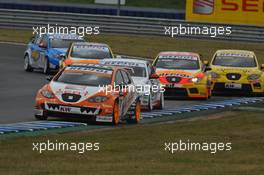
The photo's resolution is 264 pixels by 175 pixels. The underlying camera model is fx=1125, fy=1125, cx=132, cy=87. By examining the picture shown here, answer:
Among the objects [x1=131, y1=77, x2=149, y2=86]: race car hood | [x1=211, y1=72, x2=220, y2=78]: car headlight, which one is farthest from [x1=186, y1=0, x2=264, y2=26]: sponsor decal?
[x1=131, y1=77, x2=149, y2=86]: race car hood

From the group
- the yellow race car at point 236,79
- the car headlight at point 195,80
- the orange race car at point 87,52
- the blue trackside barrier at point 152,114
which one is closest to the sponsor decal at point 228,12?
the orange race car at point 87,52

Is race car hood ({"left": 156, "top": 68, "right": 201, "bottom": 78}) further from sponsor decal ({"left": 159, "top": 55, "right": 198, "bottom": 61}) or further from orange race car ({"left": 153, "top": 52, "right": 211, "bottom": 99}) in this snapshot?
sponsor decal ({"left": 159, "top": 55, "right": 198, "bottom": 61})

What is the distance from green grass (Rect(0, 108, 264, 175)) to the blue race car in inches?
604

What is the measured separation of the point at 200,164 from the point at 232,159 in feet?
3.12

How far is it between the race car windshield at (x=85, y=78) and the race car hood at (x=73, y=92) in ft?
1.16

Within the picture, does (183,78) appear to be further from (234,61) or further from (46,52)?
(46,52)

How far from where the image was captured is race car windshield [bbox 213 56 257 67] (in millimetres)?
33125

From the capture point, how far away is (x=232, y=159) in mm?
16094

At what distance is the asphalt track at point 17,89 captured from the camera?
77.6ft

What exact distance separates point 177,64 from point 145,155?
1524cm

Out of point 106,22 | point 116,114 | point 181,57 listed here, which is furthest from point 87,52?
point 106,22

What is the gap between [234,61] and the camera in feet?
109

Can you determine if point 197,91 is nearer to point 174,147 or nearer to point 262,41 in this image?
point 174,147

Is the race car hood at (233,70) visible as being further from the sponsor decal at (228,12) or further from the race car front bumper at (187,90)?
the sponsor decal at (228,12)
